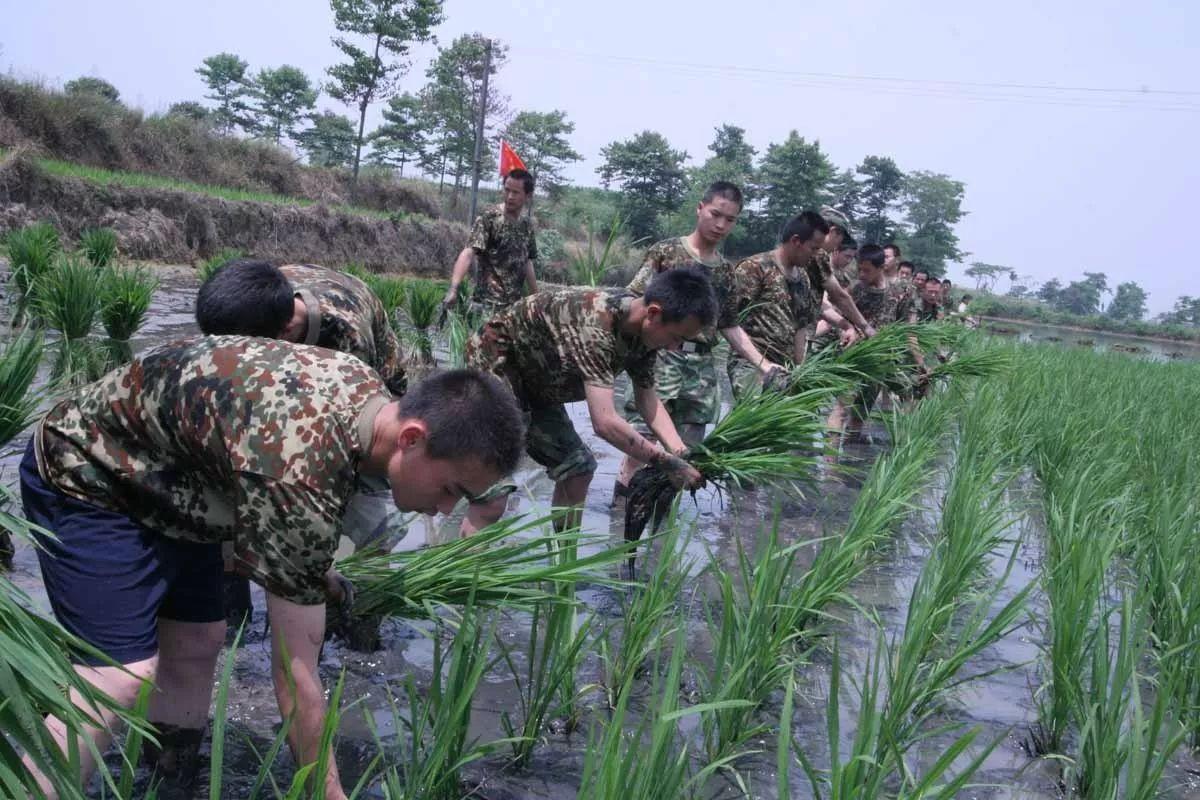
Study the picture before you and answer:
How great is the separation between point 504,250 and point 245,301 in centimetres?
366

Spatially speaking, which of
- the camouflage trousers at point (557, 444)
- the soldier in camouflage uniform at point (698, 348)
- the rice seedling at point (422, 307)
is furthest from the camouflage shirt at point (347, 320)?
the rice seedling at point (422, 307)

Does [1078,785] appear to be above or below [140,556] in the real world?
below

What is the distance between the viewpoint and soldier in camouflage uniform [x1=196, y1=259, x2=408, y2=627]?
2.41m

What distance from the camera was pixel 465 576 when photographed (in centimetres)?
223

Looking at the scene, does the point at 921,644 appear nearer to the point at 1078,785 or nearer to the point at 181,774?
the point at 1078,785

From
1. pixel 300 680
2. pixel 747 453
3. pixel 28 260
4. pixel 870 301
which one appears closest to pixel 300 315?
pixel 300 680

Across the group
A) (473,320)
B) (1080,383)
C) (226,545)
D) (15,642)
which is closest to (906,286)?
(1080,383)

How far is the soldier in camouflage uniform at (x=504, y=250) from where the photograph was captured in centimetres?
586

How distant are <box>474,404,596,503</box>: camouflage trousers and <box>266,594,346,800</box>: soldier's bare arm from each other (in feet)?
6.06

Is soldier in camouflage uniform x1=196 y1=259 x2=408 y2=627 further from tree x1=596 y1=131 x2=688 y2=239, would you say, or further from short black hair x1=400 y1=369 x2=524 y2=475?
tree x1=596 y1=131 x2=688 y2=239

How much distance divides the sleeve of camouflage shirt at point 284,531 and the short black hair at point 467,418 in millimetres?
200

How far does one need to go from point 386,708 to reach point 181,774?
0.60 metres

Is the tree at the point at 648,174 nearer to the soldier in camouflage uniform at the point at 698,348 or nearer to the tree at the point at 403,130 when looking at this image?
the tree at the point at 403,130

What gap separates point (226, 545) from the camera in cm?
232
